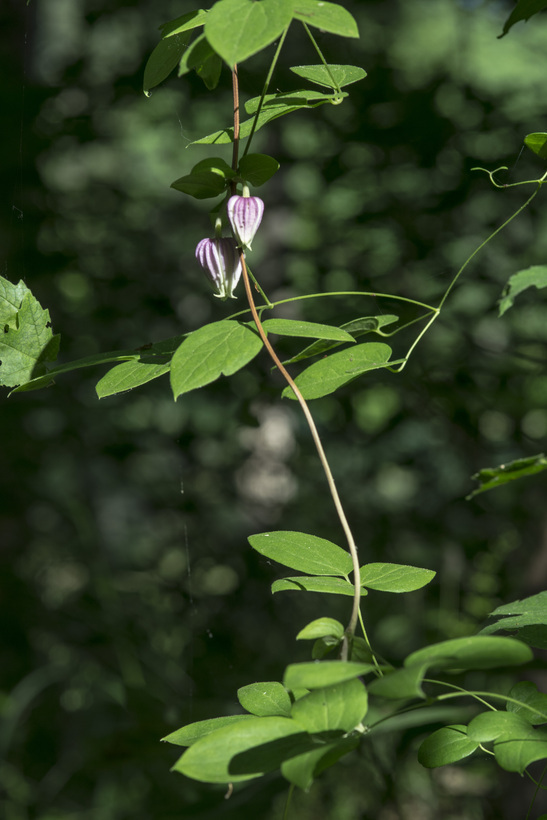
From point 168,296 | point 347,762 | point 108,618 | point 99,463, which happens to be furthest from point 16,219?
point 347,762

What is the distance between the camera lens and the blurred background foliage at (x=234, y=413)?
4.72 ft

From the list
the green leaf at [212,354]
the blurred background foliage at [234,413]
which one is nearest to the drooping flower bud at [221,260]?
the green leaf at [212,354]

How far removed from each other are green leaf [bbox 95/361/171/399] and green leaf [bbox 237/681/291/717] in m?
0.19

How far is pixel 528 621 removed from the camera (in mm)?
399

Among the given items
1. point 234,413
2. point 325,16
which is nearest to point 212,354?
point 325,16

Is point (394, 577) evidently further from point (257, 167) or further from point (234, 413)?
point (234, 413)

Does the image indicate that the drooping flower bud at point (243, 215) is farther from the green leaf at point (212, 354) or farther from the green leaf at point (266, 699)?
the green leaf at point (266, 699)

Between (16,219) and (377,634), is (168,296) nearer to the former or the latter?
(16,219)

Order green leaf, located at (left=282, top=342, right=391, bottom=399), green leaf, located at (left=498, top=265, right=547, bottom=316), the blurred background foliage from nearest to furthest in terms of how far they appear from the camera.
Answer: green leaf, located at (left=498, top=265, right=547, bottom=316)
green leaf, located at (left=282, top=342, right=391, bottom=399)
the blurred background foliage

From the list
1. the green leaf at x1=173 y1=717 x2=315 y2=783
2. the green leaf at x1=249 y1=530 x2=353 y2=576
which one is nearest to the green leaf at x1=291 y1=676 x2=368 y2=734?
the green leaf at x1=173 y1=717 x2=315 y2=783

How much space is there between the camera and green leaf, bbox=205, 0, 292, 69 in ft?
0.87

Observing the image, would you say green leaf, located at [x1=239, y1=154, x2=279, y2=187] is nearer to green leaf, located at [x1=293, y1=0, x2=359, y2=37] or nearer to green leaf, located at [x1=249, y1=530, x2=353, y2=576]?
green leaf, located at [x1=293, y1=0, x2=359, y2=37]

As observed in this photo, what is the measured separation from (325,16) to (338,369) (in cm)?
20

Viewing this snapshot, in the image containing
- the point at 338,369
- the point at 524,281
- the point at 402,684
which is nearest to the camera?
the point at 402,684
